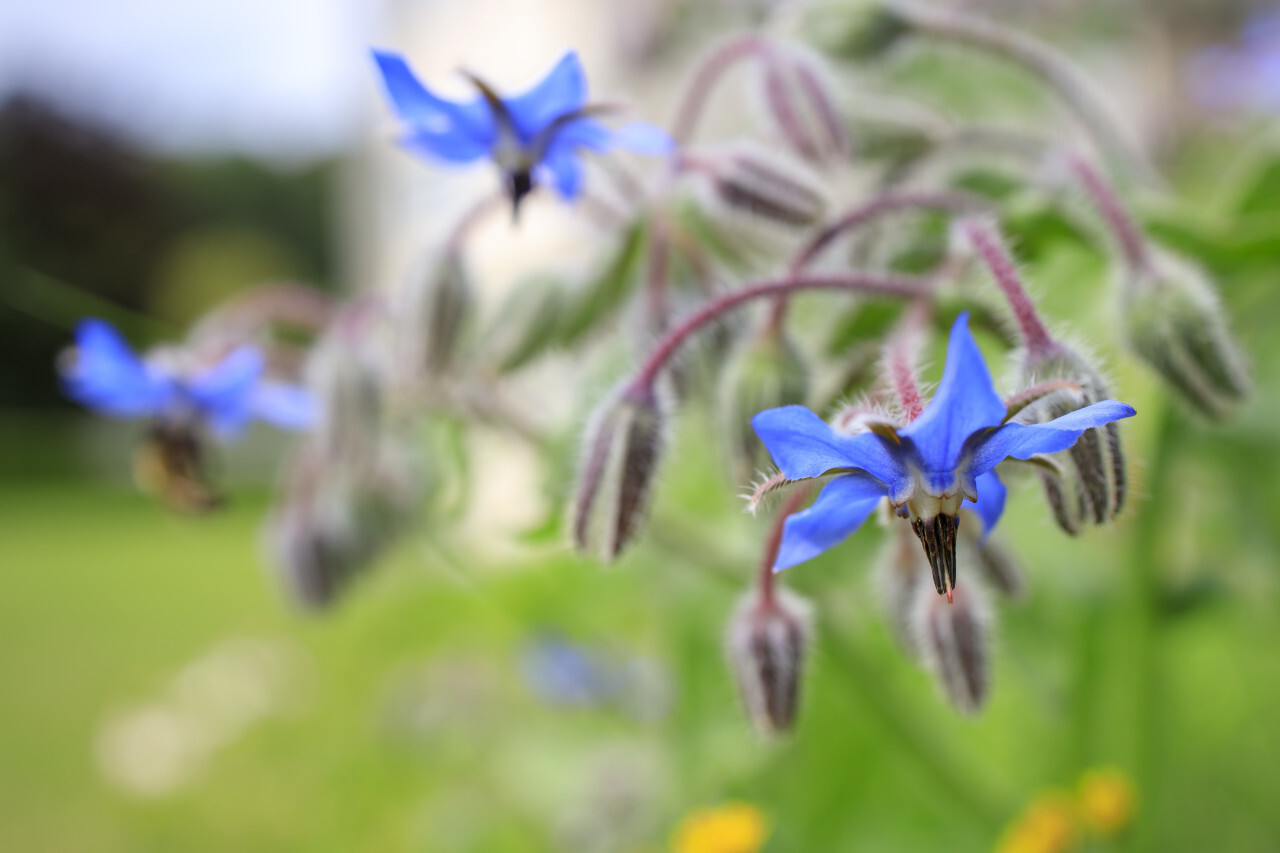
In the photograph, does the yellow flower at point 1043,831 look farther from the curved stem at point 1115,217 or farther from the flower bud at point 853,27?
the flower bud at point 853,27

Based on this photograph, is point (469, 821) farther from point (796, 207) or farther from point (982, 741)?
point (796, 207)

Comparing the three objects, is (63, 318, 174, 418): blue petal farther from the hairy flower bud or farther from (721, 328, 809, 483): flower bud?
(721, 328, 809, 483): flower bud

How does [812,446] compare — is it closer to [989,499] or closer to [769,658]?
[989,499]

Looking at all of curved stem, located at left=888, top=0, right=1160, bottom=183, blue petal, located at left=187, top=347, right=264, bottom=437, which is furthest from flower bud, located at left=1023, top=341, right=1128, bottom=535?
blue petal, located at left=187, top=347, right=264, bottom=437

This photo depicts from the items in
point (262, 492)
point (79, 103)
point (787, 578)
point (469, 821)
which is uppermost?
point (79, 103)

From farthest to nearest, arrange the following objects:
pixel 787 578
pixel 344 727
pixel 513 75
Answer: pixel 513 75 < pixel 344 727 < pixel 787 578

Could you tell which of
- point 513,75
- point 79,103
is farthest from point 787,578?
point 79,103
